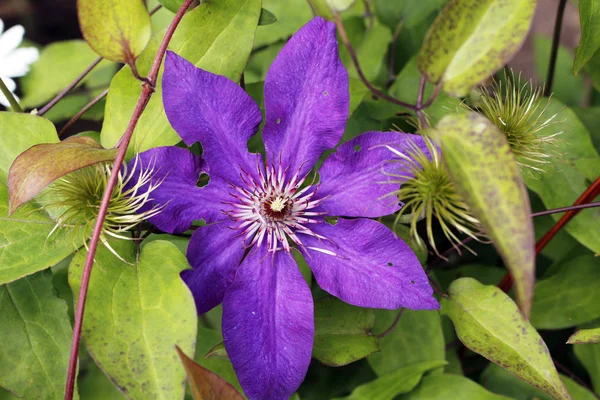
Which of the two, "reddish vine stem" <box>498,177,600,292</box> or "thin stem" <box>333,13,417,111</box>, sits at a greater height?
"thin stem" <box>333,13,417,111</box>

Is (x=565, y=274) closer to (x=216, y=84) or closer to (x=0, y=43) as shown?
(x=216, y=84)

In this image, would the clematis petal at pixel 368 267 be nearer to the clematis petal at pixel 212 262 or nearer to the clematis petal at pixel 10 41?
the clematis petal at pixel 212 262

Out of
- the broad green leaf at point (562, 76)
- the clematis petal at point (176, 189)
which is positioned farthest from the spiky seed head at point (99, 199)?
the broad green leaf at point (562, 76)

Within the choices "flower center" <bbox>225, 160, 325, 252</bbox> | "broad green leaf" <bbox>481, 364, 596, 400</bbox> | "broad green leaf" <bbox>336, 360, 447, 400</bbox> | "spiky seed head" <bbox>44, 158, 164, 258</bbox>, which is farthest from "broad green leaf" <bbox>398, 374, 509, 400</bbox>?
"spiky seed head" <bbox>44, 158, 164, 258</bbox>

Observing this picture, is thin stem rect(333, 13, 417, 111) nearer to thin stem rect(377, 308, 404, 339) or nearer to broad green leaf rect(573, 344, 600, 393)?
thin stem rect(377, 308, 404, 339)

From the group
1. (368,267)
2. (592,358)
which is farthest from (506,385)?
(368,267)

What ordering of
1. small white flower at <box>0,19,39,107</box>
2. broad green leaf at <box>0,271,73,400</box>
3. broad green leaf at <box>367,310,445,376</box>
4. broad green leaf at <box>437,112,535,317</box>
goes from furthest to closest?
small white flower at <box>0,19,39,107</box>
broad green leaf at <box>367,310,445,376</box>
broad green leaf at <box>0,271,73,400</box>
broad green leaf at <box>437,112,535,317</box>

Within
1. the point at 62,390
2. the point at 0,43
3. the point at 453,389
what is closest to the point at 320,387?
the point at 453,389

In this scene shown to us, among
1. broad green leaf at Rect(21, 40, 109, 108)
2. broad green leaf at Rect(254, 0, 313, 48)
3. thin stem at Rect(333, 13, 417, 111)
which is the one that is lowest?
broad green leaf at Rect(21, 40, 109, 108)
